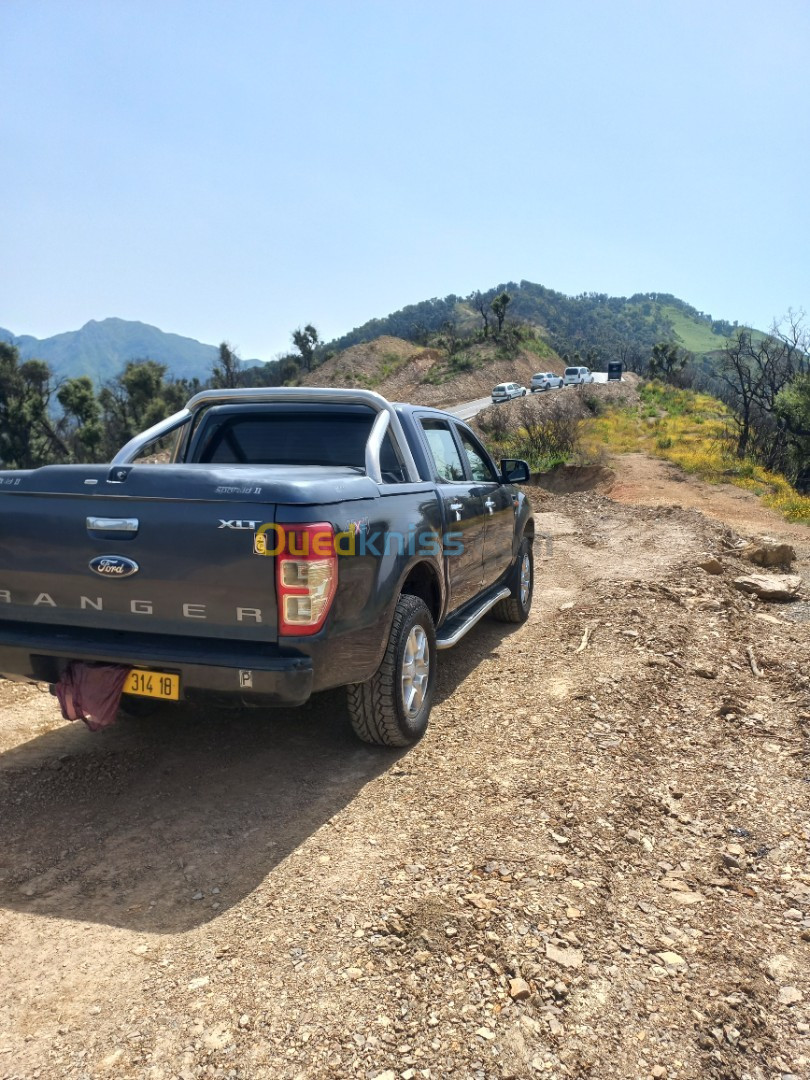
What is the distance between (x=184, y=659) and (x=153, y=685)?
24 centimetres

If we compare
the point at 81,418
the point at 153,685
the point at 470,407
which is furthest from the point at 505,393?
the point at 153,685

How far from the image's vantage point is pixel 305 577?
293 centimetres

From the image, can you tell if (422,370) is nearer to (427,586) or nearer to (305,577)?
(427,586)

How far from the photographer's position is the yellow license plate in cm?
313

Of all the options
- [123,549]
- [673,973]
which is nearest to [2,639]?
[123,549]

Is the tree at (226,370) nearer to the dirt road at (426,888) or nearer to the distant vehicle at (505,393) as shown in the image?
the distant vehicle at (505,393)

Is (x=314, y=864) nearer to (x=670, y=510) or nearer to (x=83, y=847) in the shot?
(x=83, y=847)

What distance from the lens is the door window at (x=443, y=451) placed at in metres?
4.91

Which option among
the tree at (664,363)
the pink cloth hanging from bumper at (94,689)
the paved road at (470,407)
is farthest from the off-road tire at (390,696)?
the tree at (664,363)

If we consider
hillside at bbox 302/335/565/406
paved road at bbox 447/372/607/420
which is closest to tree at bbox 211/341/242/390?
hillside at bbox 302/335/565/406

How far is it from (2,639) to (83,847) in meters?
1.02

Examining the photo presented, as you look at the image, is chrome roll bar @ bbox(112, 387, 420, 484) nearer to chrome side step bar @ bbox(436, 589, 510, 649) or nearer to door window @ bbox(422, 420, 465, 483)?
door window @ bbox(422, 420, 465, 483)

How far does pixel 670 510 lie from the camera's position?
14.4 meters

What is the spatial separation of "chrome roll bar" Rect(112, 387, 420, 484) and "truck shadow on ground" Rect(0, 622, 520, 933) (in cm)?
161
